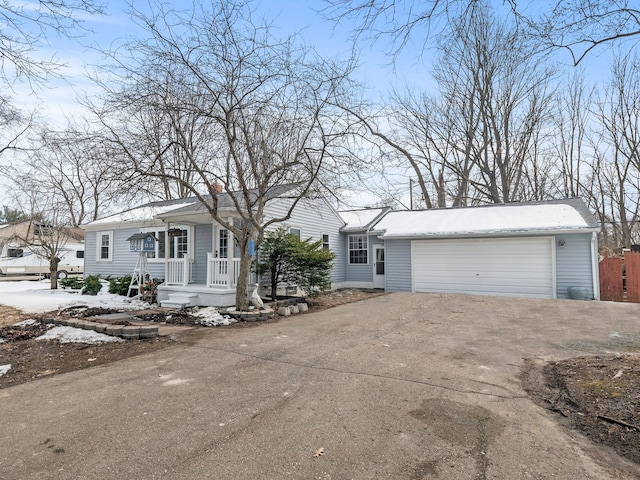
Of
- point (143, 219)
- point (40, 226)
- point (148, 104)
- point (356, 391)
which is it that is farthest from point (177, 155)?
point (40, 226)

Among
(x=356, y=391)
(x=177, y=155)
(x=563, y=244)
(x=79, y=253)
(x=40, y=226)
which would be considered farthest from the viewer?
(x=79, y=253)

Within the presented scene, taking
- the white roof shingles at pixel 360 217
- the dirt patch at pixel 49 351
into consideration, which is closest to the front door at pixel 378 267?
the white roof shingles at pixel 360 217

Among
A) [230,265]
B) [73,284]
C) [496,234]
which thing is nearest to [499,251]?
[496,234]

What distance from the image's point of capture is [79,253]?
Result: 25469 mm

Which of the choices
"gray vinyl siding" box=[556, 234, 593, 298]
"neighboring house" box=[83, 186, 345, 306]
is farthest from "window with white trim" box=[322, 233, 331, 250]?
"gray vinyl siding" box=[556, 234, 593, 298]

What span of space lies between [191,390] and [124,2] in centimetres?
670

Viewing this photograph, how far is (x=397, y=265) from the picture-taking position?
15102mm

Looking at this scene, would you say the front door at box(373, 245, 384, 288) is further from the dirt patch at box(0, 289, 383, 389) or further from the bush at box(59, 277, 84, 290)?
the bush at box(59, 277, 84, 290)

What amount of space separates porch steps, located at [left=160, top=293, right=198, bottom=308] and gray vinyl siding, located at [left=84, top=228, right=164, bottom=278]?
12.3 feet

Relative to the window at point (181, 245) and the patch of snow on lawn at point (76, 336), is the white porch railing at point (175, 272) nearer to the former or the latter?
the window at point (181, 245)

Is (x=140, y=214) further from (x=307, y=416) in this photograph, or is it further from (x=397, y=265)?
(x=307, y=416)

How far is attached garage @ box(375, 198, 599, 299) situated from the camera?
11.9m

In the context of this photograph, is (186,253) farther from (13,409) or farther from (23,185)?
(13,409)

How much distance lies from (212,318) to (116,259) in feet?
31.1
